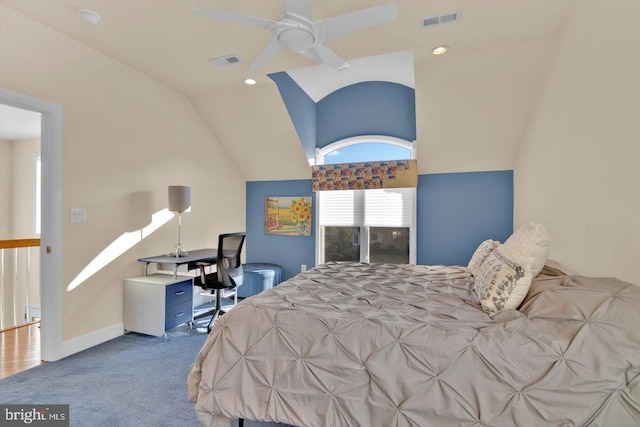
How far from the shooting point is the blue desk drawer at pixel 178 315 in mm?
3127

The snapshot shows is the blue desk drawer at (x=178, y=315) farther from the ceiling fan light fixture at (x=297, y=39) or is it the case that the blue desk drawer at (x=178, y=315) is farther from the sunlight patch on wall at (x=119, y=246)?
the ceiling fan light fixture at (x=297, y=39)

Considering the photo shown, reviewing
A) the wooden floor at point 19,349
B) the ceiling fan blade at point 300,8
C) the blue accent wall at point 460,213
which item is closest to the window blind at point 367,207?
the blue accent wall at point 460,213

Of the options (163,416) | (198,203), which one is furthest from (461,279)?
(198,203)

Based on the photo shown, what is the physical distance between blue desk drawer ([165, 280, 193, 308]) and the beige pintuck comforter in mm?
1590

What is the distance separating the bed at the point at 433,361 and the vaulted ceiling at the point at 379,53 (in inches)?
82.3

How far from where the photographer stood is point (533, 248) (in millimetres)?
1741

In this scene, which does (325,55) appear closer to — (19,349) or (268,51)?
(268,51)

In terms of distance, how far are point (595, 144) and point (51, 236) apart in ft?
13.9

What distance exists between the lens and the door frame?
2.66 m

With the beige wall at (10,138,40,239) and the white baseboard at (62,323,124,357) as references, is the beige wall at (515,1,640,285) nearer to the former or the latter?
the white baseboard at (62,323,124,357)

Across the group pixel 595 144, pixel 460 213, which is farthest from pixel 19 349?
pixel 460 213

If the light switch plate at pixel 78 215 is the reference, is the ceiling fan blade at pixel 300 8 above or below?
above

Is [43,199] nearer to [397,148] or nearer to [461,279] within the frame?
[461,279]

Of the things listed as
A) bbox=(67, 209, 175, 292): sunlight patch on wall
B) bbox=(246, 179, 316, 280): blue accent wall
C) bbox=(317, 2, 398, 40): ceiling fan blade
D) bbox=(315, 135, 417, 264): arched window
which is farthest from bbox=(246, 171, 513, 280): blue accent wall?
bbox=(67, 209, 175, 292): sunlight patch on wall
